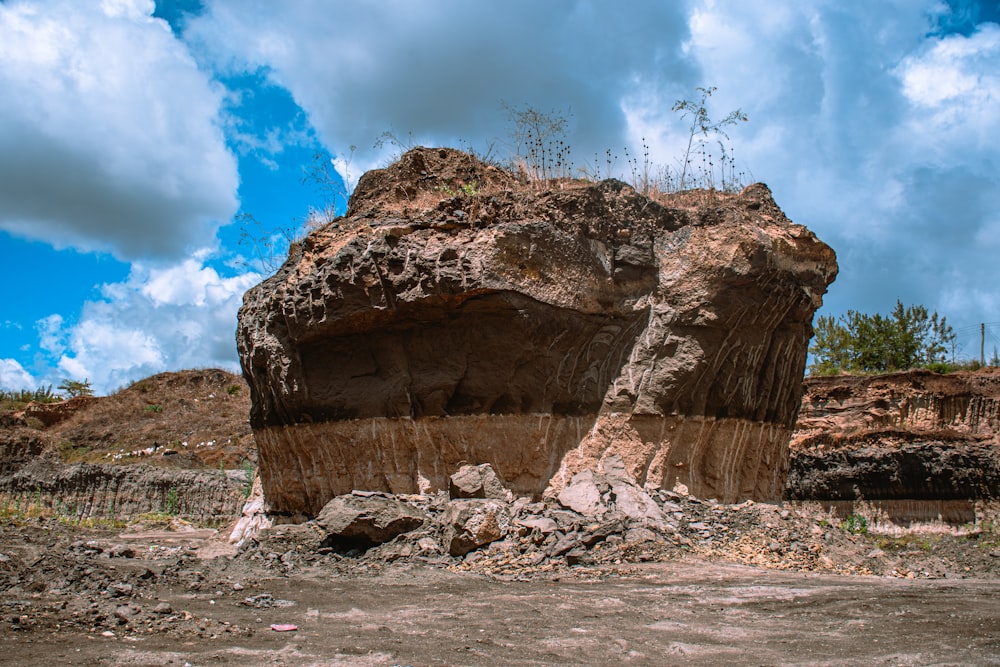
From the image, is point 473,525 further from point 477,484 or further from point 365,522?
point 365,522

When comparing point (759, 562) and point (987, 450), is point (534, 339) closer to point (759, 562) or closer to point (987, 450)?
point (759, 562)

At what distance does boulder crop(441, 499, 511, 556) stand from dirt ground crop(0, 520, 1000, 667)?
0.98ft

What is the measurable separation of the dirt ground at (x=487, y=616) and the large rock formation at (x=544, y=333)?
169 centimetres

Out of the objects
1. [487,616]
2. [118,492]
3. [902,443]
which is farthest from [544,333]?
[902,443]

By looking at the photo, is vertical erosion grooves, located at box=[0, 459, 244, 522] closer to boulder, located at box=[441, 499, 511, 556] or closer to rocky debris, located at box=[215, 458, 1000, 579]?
rocky debris, located at box=[215, 458, 1000, 579]

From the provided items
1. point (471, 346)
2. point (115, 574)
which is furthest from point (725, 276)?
point (115, 574)

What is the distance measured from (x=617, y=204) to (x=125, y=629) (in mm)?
5647

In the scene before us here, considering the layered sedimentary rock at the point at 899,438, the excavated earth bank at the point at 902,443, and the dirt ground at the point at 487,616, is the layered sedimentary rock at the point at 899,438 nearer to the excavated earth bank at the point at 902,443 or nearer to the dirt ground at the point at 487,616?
the excavated earth bank at the point at 902,443

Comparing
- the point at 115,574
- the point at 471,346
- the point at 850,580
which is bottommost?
the point at 115,574

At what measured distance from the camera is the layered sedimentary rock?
1791 centimetres

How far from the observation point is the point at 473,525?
643 cm

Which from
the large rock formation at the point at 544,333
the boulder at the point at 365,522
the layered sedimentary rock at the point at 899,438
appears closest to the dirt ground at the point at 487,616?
the boulder at the point at 365,522

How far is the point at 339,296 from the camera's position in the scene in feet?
25.1

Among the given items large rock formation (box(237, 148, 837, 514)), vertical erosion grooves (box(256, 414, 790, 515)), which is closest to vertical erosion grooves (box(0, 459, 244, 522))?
vertical erosion grooves (box(256, 414, 790, 515))
